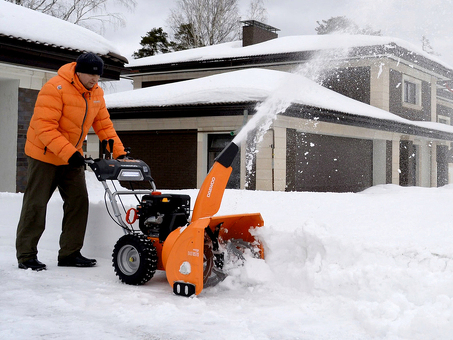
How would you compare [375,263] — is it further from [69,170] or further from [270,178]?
[270,178]

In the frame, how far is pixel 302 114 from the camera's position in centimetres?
1424

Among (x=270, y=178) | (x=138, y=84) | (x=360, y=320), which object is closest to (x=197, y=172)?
(x=270, y=178)

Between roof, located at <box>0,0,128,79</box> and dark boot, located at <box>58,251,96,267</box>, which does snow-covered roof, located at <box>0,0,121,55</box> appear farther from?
dark boot, located at <box>58,251,96,267</box>

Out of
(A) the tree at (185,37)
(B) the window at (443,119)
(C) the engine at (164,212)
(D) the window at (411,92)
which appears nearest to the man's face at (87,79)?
(C) the engine at (164,212)

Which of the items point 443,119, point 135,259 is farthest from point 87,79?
point 443,119

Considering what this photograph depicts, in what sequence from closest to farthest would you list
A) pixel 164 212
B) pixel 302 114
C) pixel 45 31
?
pixel 164 212 → pixel 45 31 → pixel 302 114

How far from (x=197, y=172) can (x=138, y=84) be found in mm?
9408

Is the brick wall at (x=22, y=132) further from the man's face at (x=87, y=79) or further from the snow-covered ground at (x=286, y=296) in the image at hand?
the man's face at (x=87, y=79)

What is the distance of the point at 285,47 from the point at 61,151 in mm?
16662

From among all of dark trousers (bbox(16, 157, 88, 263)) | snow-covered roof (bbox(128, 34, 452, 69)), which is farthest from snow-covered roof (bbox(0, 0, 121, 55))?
snow-covered roof (bbox(128, 34, 452, 69))

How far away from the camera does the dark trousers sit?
477cm

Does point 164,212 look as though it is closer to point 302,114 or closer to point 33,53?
point 33,53

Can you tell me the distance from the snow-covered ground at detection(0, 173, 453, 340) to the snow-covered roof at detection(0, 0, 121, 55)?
224 inches

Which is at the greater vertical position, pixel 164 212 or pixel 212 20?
pixel 212 20
